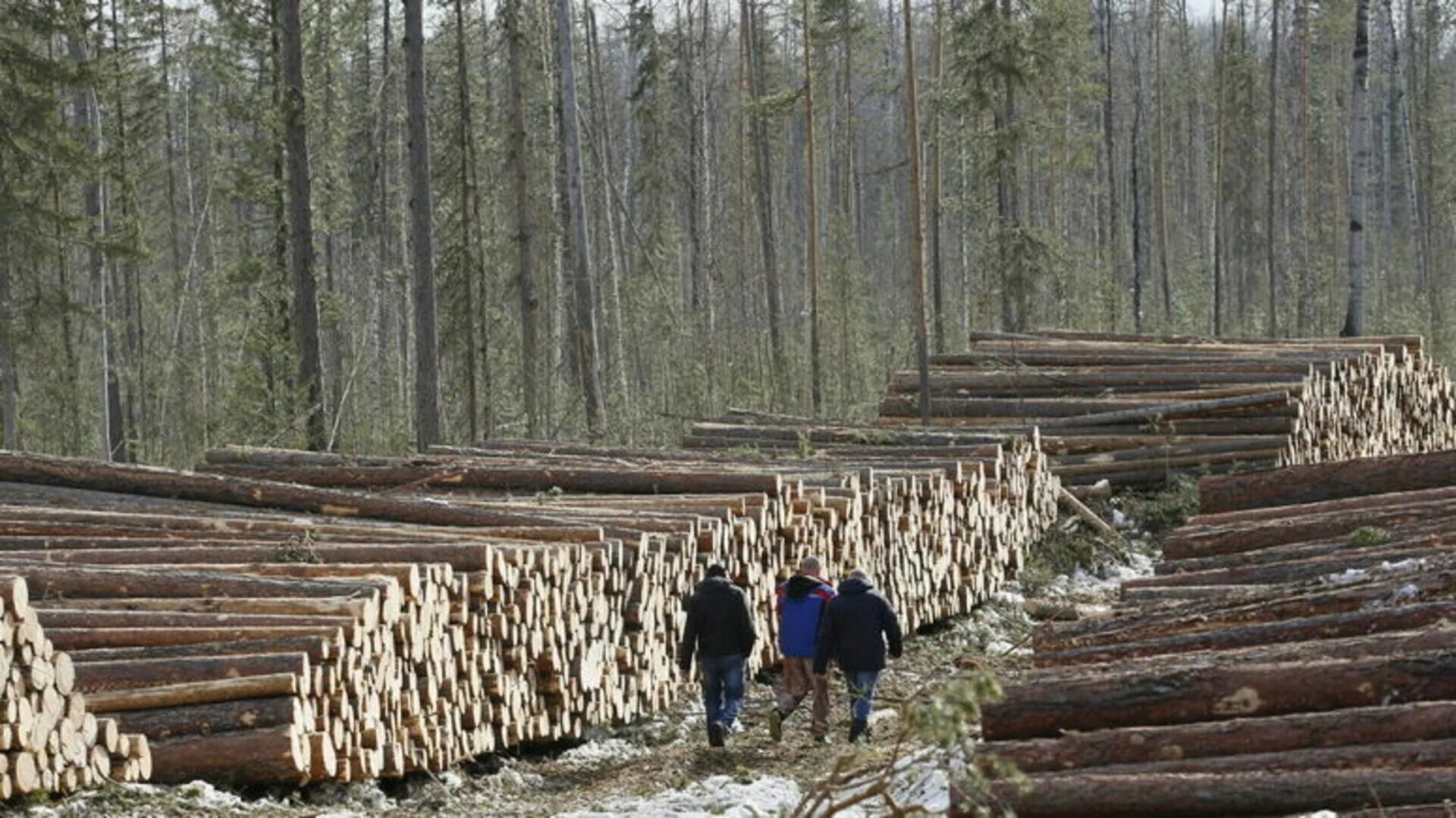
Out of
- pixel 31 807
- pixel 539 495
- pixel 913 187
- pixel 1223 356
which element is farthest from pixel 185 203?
pixel 31 807

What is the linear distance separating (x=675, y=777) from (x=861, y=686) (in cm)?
191

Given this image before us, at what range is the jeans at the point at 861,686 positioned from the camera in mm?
12461

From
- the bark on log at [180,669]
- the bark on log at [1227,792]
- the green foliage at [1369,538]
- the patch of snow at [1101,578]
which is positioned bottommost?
the patch of snow at [1101,578]

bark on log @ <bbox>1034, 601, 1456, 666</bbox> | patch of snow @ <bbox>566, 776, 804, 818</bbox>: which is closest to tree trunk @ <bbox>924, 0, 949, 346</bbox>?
patch of snow @ <bbox>566, 776, 804, 818</bbox>

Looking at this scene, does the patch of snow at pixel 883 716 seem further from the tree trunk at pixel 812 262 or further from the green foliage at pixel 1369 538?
the tree trunk at pixel 812 262

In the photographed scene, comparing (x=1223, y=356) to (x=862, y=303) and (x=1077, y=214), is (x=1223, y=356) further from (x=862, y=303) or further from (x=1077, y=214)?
(x=1077, y=214)

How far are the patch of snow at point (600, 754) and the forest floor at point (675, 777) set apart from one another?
1cm

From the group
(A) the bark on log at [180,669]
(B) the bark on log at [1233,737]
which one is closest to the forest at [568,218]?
(A) the bark on log at [180,669]

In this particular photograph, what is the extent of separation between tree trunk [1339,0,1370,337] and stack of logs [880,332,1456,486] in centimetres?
162

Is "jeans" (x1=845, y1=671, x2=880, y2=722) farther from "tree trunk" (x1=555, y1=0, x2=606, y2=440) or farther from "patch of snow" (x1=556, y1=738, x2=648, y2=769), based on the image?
"tree trunk" (x1=555, y1=0, x2=606, y2=440)

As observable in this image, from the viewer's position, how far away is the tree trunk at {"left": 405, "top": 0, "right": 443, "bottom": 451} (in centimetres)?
2195

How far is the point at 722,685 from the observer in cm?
1303

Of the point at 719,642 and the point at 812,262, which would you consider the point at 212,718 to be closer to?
the point at 719,642

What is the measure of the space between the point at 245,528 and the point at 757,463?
6115 mm
